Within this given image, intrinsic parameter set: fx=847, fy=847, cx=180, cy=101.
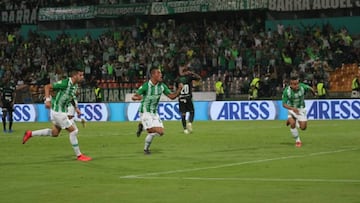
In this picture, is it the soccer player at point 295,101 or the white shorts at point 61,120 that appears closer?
the white shorts at point 61,120

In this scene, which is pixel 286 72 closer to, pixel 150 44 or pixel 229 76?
pixel 229 76

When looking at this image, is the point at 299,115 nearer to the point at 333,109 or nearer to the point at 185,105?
the point at 185,105

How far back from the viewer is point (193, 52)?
49750 mm

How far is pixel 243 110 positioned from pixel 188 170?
86.3 ft

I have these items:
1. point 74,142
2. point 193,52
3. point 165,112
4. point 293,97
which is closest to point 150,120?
point 74,142

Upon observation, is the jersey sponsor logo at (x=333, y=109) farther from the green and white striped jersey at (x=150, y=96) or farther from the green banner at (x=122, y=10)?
the green and white striped jersey at (x=150, y=96)

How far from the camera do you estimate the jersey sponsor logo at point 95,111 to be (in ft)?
156

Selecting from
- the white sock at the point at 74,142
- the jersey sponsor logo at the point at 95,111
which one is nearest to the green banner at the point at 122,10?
the jersey sponsor logo at the point at 95,111

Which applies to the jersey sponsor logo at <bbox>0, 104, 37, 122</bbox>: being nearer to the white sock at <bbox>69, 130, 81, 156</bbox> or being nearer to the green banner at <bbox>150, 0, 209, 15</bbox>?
the green banner at <bbox>150, 0, 209, 15</bbox>

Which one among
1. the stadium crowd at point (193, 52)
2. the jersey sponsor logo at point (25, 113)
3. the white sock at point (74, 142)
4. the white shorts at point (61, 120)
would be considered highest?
the stadium crowd at point (193, 52)

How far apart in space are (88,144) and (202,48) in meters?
23.7

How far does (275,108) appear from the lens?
43.6 metres

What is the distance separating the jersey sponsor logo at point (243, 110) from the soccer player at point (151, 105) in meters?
20.9

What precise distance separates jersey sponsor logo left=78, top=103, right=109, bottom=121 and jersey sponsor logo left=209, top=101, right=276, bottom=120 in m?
6.36
